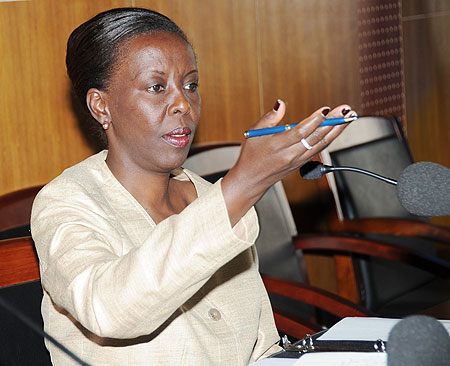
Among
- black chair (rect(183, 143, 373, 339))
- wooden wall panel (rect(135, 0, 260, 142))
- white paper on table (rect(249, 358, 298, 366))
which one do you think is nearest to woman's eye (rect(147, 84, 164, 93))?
white paper on table (rect(249, 358, 298, 366))

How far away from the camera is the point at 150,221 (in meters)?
1.61

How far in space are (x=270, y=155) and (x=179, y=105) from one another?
49cm

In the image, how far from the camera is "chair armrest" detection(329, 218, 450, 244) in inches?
113

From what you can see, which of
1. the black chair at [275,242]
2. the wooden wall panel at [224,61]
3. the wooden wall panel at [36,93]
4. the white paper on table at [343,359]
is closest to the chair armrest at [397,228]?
the black chair at [275,242]

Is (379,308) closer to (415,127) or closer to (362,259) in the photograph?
(362,259)

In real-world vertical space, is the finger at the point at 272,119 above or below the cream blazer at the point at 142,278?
above

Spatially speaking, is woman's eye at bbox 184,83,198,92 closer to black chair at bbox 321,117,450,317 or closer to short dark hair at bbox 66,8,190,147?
short dark hair at bbox 66,8,190,147

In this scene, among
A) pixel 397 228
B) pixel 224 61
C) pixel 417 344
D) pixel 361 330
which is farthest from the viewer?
pixel 224 61

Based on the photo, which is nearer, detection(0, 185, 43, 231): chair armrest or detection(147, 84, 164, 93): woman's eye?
detection(147, 84, 164, 93): woman's eye

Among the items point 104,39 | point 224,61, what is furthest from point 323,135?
point 224,61

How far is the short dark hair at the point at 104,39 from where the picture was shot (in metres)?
1.62

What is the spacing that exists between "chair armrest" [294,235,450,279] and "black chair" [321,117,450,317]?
112mm

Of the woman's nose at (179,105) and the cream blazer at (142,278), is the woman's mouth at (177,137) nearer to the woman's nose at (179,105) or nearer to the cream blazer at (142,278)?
the woman's nose at (179,105)

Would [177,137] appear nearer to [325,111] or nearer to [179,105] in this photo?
[179,105]
